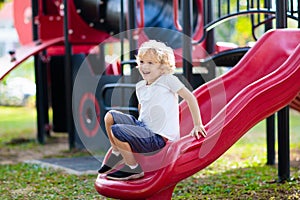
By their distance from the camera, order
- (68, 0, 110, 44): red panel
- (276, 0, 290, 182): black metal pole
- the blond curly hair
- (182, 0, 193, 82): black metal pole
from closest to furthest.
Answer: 1. the blond curly hair
2. (276, 0, 290, 182): black metal pole
3. (182, 0, 193, 82): black metal pole
4. (68, 0, 110, 44): red panel

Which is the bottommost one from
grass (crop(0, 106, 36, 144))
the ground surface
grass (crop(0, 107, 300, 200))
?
grass (crop(0, 106, 36, 144))

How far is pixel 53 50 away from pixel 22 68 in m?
11.6

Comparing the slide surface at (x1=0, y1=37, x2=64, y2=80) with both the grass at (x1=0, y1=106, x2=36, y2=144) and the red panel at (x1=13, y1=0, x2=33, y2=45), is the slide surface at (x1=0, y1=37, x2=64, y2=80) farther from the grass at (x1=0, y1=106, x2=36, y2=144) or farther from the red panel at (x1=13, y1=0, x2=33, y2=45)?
the grass at (x1=0, y1=106, x2=36, y2=144)

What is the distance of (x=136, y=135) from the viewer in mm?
3645

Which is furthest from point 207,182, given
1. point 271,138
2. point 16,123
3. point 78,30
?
point 16,123

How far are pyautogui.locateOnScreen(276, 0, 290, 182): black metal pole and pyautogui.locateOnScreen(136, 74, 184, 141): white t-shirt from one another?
4.37ft

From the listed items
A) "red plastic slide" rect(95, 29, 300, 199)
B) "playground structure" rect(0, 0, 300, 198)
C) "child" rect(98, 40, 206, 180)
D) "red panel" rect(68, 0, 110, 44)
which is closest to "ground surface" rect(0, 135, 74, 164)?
"playground structure" rect(0, 0, 300, 198)

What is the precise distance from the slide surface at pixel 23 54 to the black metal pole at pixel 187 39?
2486mm

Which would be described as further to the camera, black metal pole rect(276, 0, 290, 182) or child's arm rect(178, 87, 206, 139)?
black metal pole rect(276, 0, 290, 182)

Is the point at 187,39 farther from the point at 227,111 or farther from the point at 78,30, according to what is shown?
the point at 78,30

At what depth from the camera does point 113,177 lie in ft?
12.3

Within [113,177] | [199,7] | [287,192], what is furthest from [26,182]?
[199,7]

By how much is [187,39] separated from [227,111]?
1.62m

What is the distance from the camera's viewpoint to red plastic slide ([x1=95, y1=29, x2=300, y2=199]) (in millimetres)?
3641
